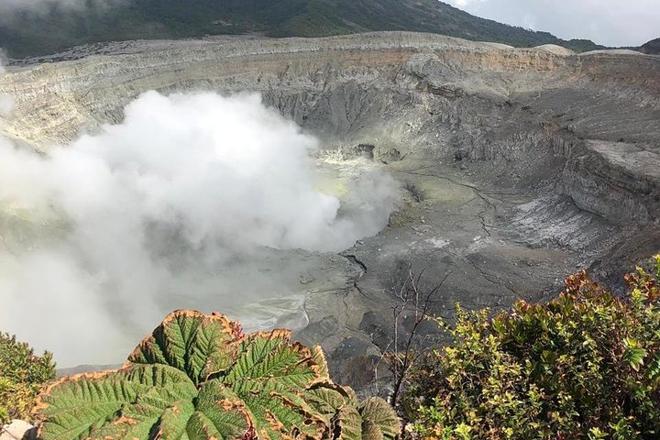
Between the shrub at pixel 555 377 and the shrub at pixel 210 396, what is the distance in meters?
0.76

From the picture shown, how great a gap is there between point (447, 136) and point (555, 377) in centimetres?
4287

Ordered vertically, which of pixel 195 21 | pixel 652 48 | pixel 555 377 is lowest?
pixel 555 377

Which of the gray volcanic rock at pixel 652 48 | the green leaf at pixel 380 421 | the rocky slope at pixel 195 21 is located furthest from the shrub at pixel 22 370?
the rocky slope at pixel 195 21

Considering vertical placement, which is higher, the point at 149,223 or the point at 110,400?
the point at 110,400

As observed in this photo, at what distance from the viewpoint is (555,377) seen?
5.48 m

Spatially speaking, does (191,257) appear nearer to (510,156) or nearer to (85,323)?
(85,323)

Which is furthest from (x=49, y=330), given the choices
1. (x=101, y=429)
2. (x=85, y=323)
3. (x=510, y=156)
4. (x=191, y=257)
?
(x=510, y=156)

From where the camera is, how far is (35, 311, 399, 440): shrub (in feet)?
14.8

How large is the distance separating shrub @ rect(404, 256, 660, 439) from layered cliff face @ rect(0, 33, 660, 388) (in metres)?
11.1

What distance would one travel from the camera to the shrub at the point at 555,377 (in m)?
4.96

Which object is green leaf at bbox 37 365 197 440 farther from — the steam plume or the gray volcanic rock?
the gray volcanic rock

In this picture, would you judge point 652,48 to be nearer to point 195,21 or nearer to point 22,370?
point 195,21

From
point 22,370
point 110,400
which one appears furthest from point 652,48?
point 110,400

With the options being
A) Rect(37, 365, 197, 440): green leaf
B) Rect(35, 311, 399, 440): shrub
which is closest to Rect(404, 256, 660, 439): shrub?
Rect(35, 311, 399, 440): shrub
